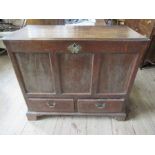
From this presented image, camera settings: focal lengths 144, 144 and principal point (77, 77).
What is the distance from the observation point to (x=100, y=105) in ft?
4.48

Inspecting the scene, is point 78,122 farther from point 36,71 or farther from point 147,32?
point 147,32

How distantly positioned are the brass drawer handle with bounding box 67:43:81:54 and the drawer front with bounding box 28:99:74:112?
0.50m

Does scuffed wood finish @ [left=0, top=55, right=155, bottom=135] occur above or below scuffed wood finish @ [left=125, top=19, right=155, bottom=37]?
below

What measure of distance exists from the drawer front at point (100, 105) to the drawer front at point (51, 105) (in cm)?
10

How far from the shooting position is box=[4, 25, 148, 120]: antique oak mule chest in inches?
40.0

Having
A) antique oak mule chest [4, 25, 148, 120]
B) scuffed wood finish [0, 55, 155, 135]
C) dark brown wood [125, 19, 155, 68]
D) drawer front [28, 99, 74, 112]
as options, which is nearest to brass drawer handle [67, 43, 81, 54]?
antique oak mule chest [4, 25, 148, 120]

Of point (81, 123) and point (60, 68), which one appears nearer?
point (60, 68)

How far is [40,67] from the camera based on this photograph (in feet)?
3.75

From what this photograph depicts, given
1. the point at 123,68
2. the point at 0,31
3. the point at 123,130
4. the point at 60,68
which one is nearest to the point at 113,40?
the point at 123,68

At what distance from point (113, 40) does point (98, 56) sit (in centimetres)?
16

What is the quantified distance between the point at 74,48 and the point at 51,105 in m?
0.64

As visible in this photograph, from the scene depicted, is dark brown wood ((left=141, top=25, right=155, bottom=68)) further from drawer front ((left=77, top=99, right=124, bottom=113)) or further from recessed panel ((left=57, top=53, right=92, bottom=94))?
recessed panel ((left=57, top=53, right=92, bottom=94))

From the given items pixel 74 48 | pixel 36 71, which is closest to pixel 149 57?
pixel 74 48
